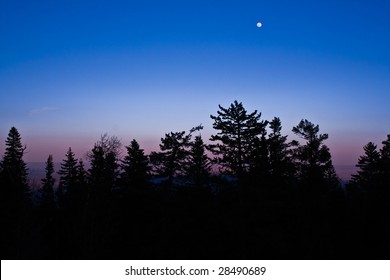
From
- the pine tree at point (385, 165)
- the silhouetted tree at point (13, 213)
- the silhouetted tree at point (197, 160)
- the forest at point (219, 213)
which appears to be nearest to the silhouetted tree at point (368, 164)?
the pine tree at point (385, 165)

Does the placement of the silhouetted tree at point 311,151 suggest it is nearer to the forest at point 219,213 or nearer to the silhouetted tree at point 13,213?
the forest at point 219,213

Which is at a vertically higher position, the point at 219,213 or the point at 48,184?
the point at 48,184

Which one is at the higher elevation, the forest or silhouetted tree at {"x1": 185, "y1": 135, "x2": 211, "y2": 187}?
silhouetted tree at {"x1": 185, "y1": 135, "x2": 211, "y2": 187}

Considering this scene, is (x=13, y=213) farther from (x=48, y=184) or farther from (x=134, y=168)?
(x=48, y=184)

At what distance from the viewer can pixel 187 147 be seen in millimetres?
33188

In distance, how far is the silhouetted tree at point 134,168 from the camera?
2452 cm

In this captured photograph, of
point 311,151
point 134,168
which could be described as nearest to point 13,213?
point 134,168

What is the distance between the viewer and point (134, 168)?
2603 centimetres

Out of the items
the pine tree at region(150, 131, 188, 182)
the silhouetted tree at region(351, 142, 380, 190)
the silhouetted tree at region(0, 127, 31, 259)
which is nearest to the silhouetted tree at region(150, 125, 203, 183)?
the pine tree at region(150, 131, 188, 182)

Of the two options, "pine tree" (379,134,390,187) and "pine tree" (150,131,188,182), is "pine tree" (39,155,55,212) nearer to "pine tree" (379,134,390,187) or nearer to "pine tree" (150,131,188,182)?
"pine tree" (150,131,188,182)

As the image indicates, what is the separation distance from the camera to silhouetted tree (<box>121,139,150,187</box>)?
80.4 feet
